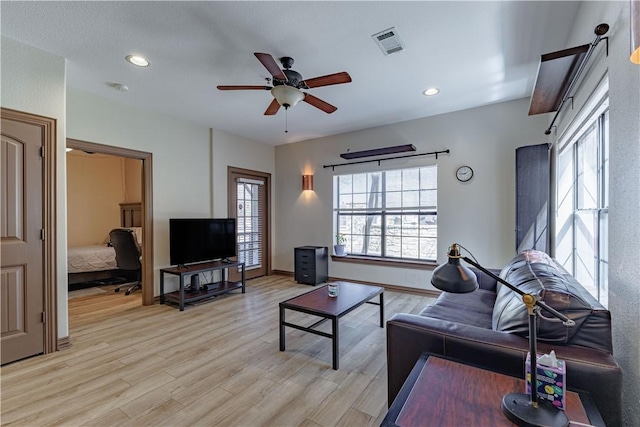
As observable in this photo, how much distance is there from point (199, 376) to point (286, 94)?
244cm

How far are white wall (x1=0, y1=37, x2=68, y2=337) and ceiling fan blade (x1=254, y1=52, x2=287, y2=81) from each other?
2053 millimetres

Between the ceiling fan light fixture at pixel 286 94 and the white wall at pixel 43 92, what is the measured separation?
202cm

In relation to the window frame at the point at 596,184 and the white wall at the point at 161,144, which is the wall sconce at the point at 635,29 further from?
the white wall at the point at 161,144

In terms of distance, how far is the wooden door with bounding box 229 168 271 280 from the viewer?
5367 millimetres

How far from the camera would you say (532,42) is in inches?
99.6

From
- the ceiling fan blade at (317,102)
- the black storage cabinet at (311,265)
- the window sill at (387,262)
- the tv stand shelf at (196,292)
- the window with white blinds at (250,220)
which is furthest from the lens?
the window with white blinds at (250,220)

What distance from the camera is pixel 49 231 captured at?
2688 millimetres

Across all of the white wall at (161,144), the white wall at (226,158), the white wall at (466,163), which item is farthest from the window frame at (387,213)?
the white wall at (161,144)

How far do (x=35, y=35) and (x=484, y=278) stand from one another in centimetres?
461

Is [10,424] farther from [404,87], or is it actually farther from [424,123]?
[424,123]

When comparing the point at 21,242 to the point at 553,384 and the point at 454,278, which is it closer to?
the point at 454,278

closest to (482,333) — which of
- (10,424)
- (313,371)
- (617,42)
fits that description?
(313,371)

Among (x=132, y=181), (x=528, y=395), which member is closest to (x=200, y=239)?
(x=132, y=181)

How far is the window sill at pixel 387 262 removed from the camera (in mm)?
4457
